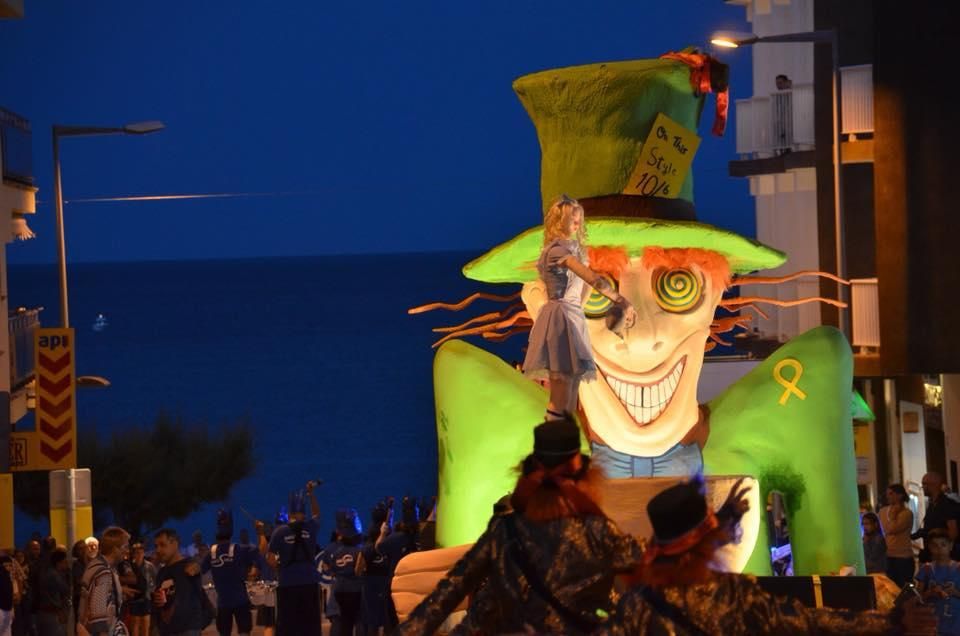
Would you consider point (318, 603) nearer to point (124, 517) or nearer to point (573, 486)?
point (573, 486)

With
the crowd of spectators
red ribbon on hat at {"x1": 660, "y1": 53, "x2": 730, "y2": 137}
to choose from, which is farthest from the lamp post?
red ribbon on hat at {"x1": 660, "y1": 53, "x2": 730, "y2": 137}

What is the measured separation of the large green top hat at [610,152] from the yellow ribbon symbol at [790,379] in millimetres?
609

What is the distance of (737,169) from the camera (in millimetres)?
32656

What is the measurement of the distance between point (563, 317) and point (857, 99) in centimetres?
1486

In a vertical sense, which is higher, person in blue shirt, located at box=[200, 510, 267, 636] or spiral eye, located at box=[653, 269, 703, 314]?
spiral eye, located at box=[653, 269, 703, 314]

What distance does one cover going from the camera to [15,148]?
91.1 feet

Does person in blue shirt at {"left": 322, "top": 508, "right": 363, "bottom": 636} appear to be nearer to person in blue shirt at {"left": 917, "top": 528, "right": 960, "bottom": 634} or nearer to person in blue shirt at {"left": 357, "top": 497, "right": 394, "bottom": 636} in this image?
person in blue shirt at {"left": 357, "top": 497, "right": 394, "bottom": 636}

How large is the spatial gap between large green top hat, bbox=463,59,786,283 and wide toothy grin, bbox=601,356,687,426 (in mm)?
752

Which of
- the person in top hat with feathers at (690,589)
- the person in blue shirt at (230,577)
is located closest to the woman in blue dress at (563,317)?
the person in top hat with feathers at (690,589)

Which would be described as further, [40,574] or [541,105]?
[40,574]

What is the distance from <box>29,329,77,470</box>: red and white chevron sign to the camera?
61.4 feet

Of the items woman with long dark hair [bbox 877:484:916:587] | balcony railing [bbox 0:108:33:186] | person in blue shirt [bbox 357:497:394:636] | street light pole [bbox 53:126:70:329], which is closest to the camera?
woman with long dark hair [bbox 877:484:916:587]

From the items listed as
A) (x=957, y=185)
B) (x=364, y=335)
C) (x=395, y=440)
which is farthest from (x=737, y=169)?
(x=364, y=335)

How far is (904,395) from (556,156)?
17833 millimetres
